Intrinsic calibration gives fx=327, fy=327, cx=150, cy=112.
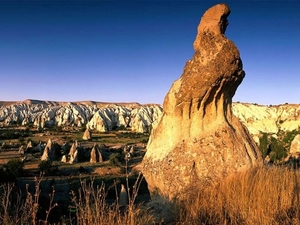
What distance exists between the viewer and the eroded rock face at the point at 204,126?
488 cm

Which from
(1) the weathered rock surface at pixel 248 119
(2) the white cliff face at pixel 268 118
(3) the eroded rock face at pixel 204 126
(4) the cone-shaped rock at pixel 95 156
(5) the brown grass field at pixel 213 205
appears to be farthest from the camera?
(1) the weathered rock surface at pixel 248 119

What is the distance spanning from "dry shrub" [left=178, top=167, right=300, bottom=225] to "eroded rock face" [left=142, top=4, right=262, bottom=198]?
373mm

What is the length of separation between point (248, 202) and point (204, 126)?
168 cm

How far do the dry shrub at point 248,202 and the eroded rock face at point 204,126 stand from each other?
0.37 meters

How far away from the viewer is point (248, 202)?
12.6ft

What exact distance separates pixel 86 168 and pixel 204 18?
16.2 m

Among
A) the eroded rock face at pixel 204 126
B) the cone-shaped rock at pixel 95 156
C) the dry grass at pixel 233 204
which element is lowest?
the cone-shaped rock at pixel 95 156

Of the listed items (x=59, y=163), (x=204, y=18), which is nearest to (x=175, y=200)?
(x=204, y=18)

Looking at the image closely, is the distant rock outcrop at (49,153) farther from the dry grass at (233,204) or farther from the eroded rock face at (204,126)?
the dry grass at (233,204)

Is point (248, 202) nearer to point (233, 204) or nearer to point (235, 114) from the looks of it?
point (233, 204)

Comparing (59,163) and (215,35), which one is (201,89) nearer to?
(215,35)

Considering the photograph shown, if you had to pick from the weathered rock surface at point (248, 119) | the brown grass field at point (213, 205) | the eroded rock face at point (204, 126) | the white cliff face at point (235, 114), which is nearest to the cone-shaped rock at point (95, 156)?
the weathered rock surface at point (248, 119)

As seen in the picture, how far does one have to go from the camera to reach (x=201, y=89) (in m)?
4.99

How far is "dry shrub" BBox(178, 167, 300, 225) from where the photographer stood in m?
3.58
